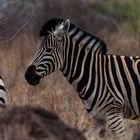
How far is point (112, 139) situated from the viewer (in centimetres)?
920

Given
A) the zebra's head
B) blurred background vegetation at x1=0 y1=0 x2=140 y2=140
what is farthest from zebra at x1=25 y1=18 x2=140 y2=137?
blurred background vegetation at x1=0 y1=0 x2=140 y2=140

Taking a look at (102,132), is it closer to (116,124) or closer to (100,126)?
(100,126)

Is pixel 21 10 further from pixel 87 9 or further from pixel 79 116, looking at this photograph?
pixel 79 116

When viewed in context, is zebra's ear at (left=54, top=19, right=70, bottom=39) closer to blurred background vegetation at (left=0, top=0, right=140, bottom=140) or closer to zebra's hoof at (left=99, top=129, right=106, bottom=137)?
blurred background vegetation at (left=0, top=0, right=140, bottom=140)

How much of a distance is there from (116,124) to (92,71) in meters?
0.92

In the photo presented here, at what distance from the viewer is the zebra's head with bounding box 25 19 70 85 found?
995 cm

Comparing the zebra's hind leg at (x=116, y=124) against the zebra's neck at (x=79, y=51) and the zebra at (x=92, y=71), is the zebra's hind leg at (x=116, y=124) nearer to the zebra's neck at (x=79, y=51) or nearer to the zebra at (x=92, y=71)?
the zebra at (x=92, y=71)

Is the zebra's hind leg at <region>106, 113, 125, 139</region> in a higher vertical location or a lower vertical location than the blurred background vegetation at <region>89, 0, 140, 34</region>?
lower

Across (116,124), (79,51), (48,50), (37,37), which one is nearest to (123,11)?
(37,37)

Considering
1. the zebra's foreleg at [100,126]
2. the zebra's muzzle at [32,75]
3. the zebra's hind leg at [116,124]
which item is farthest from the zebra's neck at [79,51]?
the zebra's hind leg at [116,124]

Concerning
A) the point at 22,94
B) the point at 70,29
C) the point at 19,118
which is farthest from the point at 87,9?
the point at 19,118

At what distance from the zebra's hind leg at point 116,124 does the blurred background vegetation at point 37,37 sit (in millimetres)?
152

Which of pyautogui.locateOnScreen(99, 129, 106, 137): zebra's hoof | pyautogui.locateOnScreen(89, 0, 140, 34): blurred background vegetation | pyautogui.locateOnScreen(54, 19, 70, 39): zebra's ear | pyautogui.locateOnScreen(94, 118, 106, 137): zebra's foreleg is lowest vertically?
pyautogui.locateOnScreen(99, 129, 106, 137): zebra's hoof

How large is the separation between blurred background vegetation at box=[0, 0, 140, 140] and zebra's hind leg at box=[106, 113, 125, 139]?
0.15 meters
